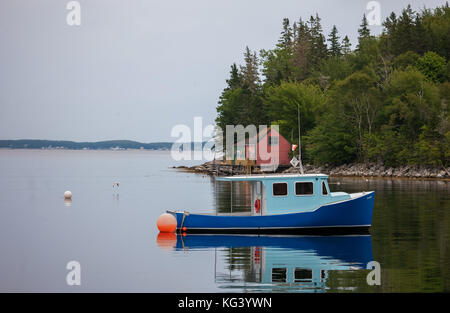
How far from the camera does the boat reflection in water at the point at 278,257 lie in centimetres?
2070

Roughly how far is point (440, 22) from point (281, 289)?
10828 cm

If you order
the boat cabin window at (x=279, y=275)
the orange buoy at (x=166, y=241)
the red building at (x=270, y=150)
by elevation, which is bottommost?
the boat cabin window at (x=279, y=275)

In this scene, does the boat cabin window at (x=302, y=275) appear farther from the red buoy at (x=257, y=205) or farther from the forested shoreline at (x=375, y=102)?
the forested shoreline at (x=375, y=102)

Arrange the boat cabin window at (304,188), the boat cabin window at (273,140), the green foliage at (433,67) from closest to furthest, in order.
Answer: the boat cabin window at (304,188) → the green foliage at (433,67) → the boat cabin window at (273,140)

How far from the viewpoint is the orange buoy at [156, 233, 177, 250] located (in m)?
28.7

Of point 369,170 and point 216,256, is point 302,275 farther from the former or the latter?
point 369,170

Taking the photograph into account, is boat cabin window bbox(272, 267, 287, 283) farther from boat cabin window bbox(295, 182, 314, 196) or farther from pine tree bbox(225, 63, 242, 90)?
pine tree bbox(225, 63, 242, 90)

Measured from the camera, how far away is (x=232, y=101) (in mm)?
144125

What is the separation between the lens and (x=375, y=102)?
308 feet

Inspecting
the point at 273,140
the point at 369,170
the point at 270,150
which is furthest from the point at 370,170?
the point at 273,140

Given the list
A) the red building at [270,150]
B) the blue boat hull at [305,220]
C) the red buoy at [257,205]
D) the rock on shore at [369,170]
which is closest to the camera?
the blue boat hull at [305,220]

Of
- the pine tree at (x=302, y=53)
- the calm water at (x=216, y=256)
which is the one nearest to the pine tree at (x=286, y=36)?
the pine tree at (x=302, y=53)
